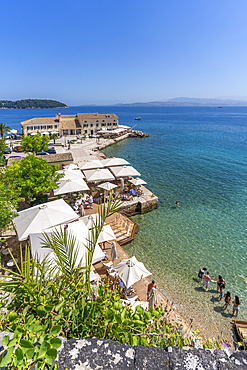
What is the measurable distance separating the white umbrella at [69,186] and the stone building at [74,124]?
4375cm

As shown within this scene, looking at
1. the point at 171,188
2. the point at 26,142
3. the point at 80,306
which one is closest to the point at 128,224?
the point at 171,188

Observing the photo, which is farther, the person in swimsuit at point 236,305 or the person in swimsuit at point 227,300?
the person in swimsuit at point 227,300

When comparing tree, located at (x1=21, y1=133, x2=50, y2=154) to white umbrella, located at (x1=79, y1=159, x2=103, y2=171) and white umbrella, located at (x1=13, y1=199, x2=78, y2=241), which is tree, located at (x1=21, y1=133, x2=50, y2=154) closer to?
white umbrella, located at (x1=79, y1=159, x2=103, y2=171)

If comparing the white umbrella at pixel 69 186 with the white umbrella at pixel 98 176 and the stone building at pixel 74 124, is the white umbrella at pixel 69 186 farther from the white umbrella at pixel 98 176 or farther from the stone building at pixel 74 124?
the stone building at pixel 74 124

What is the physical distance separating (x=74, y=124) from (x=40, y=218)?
2270 inches

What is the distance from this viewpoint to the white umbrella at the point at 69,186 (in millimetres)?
16281

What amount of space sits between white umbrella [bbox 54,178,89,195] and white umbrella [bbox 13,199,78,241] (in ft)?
13.0

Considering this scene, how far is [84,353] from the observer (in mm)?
1746

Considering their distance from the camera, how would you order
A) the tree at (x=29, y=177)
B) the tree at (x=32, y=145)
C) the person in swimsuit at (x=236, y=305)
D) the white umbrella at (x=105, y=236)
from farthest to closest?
the tree at (x=32, y=145) → the tree at (x=29, y=177) → the white umbrella at (x=105, y=236) → the person in swimsuit at (x=236, y=305)

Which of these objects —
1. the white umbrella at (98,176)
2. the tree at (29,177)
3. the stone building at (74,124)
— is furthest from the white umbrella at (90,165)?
the stone building at (74,124)

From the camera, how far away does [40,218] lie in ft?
36.6

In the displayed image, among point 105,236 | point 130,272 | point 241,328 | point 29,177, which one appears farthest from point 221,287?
point 29,177

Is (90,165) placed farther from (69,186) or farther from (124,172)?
(69,186)

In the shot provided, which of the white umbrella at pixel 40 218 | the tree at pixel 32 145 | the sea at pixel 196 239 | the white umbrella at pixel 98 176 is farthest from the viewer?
the tree at pixel 32 145
